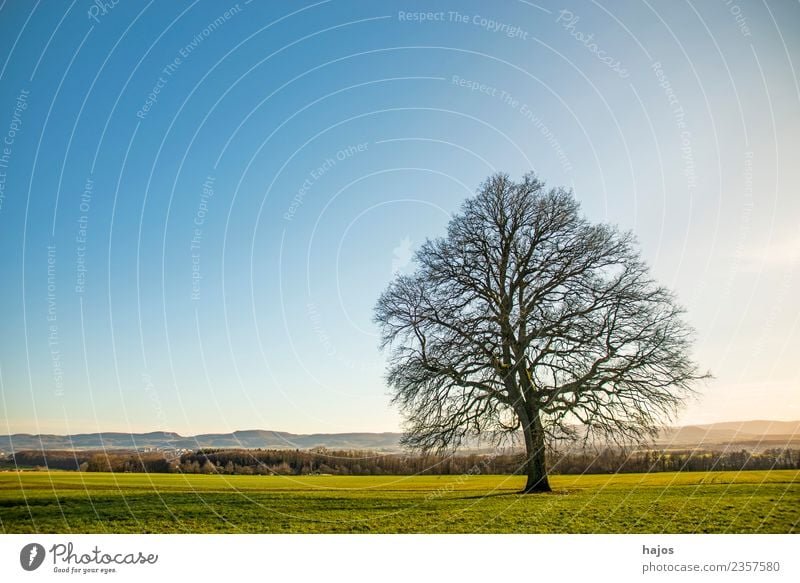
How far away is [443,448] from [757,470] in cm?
1113

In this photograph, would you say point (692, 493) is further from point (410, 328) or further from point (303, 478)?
point (303, 478)

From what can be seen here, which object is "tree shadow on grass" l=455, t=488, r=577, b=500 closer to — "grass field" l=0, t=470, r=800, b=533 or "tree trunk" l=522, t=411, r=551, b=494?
"grass field" l=0, t=470, r=800, b=533

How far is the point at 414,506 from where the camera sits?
13.9m

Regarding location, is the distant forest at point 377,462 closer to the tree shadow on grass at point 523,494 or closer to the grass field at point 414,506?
the grass field at point 414,506

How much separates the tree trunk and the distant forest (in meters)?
0.43

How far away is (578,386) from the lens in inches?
642

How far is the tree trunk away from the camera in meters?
16.2

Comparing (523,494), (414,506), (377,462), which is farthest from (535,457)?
(377,462)

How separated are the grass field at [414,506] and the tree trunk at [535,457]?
2.38 feet

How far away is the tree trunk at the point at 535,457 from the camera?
16156 millimetres

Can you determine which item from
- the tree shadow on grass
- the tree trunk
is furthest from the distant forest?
the tree shadow on grass

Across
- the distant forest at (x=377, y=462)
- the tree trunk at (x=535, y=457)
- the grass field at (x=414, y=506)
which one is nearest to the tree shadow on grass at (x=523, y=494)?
the grass field at (x=414, y=506)
